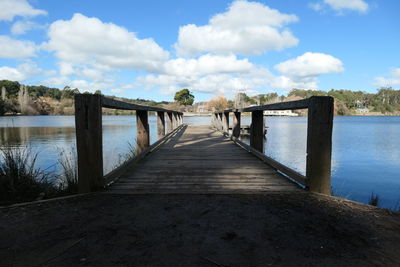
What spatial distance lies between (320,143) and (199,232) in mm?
1828

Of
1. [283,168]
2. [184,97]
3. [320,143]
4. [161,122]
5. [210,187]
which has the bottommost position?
[210,187]

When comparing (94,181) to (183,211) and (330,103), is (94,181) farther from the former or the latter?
(330,103)

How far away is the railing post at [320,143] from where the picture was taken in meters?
2.93

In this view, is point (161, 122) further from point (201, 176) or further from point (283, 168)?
point (283, 168)

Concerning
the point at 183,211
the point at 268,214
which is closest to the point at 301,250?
the point at 268,214

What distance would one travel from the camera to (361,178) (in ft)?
32.2

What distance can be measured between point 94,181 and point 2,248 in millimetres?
1234

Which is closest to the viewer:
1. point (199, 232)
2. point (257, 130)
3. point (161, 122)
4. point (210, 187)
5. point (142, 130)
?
point (199, 232)

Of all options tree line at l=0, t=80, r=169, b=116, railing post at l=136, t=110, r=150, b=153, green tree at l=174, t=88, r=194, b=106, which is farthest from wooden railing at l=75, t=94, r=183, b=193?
green tree at l=174, t=88, r=194, b=106

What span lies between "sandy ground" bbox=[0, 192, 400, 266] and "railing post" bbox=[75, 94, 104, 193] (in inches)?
10.0

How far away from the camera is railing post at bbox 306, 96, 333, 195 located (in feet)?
9.61

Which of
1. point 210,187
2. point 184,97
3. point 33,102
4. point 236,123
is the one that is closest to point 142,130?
point 210,187

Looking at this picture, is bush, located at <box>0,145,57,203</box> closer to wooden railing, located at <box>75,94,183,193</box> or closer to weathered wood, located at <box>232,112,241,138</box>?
wooden railing, located at <box>75,94,183,193</box>

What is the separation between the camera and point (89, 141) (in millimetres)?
2955
